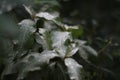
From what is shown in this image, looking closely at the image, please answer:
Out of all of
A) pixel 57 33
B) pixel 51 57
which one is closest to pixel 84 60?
pixel 57 33

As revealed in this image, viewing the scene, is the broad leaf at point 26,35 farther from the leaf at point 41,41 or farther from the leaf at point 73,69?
the leaf at point 73,69

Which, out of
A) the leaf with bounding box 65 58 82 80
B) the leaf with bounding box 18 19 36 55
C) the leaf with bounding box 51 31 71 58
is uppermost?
the leaf with bounding box 18 19 36 55

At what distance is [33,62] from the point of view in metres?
1.72

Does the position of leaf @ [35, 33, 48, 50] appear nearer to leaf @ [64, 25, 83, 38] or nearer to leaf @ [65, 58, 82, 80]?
leaf @ [65, 58, 82, 80]

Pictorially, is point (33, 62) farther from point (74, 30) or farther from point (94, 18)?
point (94, 18)

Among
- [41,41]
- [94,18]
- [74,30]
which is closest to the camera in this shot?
[41,41]

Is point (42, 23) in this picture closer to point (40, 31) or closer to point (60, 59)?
point (40, 31)

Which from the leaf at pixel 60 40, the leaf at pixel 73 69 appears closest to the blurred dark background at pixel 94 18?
the leaf at pixel 60 40

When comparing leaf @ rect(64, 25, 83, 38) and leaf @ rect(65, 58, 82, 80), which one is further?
leaf @ rect(64, 25, 83, 38)

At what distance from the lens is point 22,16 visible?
2143 mm

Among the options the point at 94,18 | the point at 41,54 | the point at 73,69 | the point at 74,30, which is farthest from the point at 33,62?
the point at 94,18

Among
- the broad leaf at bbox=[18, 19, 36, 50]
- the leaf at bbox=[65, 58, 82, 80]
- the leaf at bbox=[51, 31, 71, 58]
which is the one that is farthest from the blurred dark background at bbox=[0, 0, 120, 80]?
the leaf at bbox=[65, 58, 82, 80]

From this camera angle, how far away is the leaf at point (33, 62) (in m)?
1.69

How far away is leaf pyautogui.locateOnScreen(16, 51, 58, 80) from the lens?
1694mm
